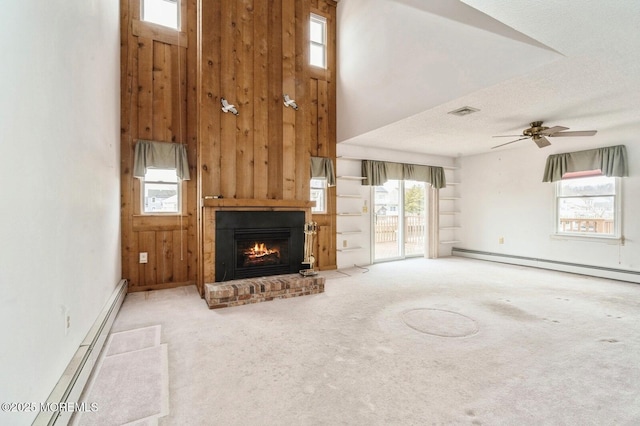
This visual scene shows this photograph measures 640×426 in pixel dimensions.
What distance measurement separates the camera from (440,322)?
310cm

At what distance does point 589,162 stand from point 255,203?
604 centimetres

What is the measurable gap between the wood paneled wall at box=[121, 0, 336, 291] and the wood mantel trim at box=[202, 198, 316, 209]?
144mm

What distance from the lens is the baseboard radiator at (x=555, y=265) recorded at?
4969mm

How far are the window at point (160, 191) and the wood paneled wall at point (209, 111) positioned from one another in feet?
0.41

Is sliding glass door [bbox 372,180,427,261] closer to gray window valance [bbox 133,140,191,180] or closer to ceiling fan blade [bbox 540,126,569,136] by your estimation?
ceiling fan blade [bbox 540,126,569,136]

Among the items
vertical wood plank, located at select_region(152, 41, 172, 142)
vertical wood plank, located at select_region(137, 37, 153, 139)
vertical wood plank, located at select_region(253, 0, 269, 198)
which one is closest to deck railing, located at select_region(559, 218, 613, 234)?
vertical wood plank, located at select_region(253, 0, 269, 198)

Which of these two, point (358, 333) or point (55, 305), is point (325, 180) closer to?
point (358, 333)

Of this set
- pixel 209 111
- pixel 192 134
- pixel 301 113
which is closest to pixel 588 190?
pixel 301 113

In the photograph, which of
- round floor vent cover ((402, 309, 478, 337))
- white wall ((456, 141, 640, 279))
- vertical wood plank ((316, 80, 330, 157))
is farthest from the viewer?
vertical wood plank ((316, 80, 330, 157))

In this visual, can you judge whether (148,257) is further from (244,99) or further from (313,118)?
(313,118)

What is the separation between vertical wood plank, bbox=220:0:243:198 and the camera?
4059 mm

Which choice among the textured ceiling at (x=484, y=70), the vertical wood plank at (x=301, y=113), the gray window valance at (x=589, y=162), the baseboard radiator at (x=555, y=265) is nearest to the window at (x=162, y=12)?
the vertical wood plank at (x=301, y=113)

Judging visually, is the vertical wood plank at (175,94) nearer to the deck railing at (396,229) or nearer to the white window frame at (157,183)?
the white window frame at (157,183)

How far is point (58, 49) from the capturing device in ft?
5.92
